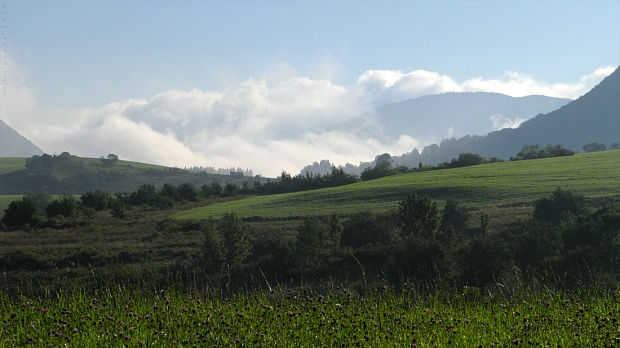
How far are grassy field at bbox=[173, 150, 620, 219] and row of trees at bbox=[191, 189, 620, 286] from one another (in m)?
17.9

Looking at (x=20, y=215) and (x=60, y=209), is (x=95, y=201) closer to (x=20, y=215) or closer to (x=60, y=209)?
(x=60, y=209)

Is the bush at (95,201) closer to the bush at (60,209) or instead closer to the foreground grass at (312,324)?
the bush at (60,209)

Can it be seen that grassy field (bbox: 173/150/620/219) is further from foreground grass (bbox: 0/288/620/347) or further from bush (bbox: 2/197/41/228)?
foreground grass (bbox: 0/288/620/347)

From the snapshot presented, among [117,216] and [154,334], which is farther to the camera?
[117,216]

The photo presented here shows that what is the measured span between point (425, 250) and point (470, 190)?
5295 centimetres

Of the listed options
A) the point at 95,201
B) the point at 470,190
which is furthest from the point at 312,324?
the point at 95,201

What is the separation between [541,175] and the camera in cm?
9681

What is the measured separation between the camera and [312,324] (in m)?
8.54

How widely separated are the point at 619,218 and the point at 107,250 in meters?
44.2

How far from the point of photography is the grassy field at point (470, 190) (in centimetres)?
7700

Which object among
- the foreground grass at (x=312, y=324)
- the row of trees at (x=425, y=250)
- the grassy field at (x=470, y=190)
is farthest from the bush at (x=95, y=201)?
the foreground grass at (x=312, y=324)

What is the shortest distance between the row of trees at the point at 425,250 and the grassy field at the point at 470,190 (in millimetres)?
17943

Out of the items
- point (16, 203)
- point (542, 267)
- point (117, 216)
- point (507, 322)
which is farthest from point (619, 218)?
point (16, 203)

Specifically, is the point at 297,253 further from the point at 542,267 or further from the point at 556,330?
the point at 556,330
